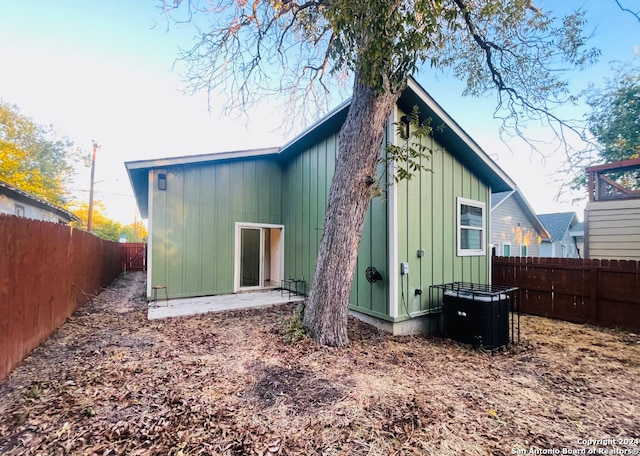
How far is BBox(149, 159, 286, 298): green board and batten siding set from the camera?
6.75 metres

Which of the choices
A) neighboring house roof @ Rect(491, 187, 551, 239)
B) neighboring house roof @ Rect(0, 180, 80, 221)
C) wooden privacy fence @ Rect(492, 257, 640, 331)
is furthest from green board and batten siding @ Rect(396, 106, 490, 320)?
neighboring house roof @ Rect(0, 180, 80, 221)

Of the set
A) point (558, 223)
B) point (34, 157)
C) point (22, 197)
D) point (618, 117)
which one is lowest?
point (558, 223)

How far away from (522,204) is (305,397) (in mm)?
16481

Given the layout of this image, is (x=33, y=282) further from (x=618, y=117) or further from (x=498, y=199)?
(x=618, y=117)

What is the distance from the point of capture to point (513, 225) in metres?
14.5

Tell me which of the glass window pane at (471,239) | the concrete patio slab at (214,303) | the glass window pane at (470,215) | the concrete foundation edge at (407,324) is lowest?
the concrete foundation edge at (407,324)

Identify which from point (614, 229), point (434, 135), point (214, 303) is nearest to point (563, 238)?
point (614, 229)

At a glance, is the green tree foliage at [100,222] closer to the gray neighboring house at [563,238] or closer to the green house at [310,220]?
the green house at [310,220]

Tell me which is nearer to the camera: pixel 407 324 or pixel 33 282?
pixel 33 282

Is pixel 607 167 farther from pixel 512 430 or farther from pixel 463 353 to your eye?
pixel 512 430

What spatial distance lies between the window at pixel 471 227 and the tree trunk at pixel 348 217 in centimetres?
307

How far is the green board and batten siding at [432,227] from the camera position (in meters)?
4.98

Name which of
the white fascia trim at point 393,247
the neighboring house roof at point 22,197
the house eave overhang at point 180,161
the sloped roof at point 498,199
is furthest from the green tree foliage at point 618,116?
the neighboring house roof at point 22,197

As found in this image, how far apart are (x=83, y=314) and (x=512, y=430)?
6908 millimetres
